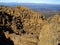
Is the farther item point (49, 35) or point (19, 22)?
point (19, 22)

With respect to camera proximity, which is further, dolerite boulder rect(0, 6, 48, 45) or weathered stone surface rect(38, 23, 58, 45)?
dolerite boulder rect(0, 6, 48, 45)

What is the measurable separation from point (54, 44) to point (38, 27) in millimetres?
17978

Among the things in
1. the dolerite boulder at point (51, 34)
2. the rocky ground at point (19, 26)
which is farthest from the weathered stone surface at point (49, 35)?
the rocky ground at point (19, 26)

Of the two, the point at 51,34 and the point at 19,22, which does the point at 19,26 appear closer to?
the point at 19,22

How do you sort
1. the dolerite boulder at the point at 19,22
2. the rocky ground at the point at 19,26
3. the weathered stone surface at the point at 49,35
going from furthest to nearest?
the dolerite boulder at the point at 19,22, the rocky ground at the point at 19,26, the weathered stone surface at the point at 49,35

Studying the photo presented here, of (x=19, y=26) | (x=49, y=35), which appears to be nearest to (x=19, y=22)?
(x=19, y=26)

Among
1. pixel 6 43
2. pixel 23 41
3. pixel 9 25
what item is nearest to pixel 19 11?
pixel 9 25

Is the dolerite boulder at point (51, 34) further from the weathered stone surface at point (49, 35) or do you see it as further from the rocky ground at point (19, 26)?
the rocky ground at point (19, 26)

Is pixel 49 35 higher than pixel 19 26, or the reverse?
pixel 49 35

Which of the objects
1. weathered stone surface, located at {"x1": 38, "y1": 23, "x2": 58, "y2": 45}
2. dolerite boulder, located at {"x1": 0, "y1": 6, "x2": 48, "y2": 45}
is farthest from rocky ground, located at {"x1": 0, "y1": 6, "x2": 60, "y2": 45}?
weathered stone surface, located at {"x1": 38, "y1": 23, "x2": 58, "y2": 45}

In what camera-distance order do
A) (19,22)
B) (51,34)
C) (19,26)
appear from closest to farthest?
(51,34), (19,26), (19,22)

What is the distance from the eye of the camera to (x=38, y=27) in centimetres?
3130

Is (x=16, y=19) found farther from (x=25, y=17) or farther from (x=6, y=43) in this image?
(x=6, y=43)

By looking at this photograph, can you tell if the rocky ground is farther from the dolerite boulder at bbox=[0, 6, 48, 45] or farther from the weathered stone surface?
the weathered stone surface
